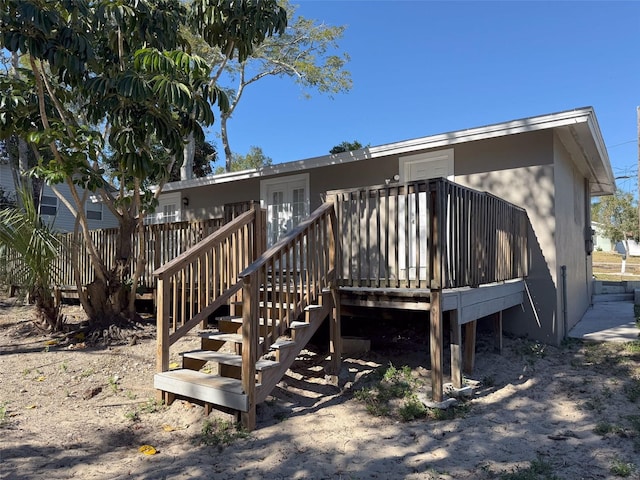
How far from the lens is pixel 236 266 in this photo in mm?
5824

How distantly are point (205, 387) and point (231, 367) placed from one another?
433mm

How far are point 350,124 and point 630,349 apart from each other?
21196mm

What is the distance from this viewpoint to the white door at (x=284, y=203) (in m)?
9.51

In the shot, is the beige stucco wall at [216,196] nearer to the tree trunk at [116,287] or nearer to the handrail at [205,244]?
the tree trunk at [116,287]

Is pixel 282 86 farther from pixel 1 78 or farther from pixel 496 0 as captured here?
pixel 1 78

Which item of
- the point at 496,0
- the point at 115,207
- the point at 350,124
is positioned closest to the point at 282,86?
the point at 350,124

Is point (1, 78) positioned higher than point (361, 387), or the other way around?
point (1, 78)

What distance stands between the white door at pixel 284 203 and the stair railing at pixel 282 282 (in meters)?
4.18

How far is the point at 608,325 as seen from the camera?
26.5 feet

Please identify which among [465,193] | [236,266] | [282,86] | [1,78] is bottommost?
[236,266]

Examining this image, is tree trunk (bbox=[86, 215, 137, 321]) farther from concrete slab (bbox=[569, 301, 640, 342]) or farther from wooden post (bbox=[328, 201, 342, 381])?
concrete slab (bbox=[569, 301, 640, 342])

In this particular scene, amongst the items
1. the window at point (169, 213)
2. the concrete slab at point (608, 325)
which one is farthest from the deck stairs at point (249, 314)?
the window at point (169, 213)

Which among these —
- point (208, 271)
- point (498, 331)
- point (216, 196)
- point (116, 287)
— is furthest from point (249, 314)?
point (216, 196)

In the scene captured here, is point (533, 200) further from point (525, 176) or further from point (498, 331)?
point (498, 331)
